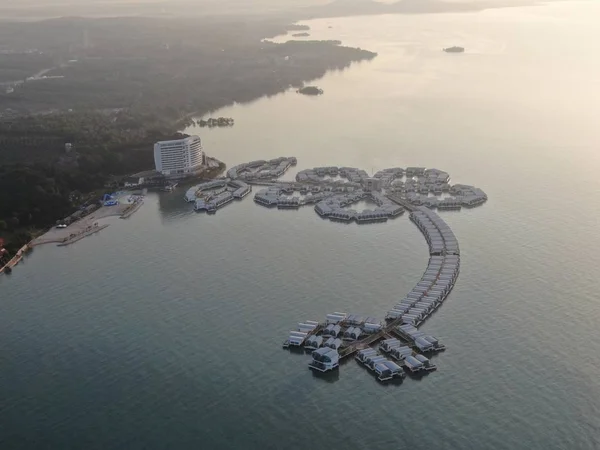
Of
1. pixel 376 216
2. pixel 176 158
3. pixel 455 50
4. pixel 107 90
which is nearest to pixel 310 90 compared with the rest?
pixel 107 90

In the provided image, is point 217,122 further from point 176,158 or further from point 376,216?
point 376,216

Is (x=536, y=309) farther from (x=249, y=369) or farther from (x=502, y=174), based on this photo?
(x=502, y=174)

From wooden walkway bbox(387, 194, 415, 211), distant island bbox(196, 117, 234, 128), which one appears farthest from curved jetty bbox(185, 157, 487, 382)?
distant island bbox(196, 117, 234, 128)

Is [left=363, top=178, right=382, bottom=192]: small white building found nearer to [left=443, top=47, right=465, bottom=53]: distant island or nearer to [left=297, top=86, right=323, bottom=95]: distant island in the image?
[left=297, top=86, right=323, bottom=95]: distant island

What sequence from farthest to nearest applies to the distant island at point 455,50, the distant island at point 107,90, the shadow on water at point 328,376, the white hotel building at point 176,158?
the distant island at point 455,50, the white hotel building at point 176,158, the distant island at point 107,90, the shadow on water at point 328,376

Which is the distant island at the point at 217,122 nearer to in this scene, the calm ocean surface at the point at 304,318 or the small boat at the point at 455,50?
the calm ocean surface at the point at 304,318

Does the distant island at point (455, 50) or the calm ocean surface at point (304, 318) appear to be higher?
the calm ocean surface at point (304, 318)

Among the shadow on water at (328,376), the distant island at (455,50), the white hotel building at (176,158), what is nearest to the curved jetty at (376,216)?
the shadow on water at (328,376)

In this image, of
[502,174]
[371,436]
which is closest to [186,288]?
[371,436]
